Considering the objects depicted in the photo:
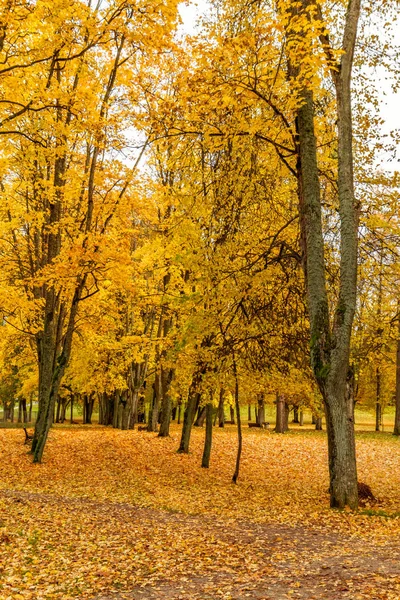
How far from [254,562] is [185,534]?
190cm

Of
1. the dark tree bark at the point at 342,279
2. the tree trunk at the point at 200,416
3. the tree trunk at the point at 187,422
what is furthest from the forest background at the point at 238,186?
the tree trunk at the point at 200,416

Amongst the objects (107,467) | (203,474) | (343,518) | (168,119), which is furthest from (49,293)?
(343,518)

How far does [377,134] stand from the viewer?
37.0ft

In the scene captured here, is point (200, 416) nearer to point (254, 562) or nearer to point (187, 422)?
point (187, 422)

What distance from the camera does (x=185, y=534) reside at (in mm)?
8289

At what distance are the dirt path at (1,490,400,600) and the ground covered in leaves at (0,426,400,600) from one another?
0.7 inches

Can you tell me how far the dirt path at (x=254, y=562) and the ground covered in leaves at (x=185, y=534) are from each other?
0.02 metres

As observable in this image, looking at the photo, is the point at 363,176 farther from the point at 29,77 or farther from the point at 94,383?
the point at 94,383

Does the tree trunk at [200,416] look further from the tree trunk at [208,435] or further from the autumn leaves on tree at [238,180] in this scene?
the autumn leaves on tree at [238,180]

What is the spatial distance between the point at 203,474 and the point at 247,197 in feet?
28.5

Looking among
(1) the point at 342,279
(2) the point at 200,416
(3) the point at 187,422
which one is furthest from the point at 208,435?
(2) the point at 200,416

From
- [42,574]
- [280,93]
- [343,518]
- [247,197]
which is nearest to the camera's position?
[42,574]

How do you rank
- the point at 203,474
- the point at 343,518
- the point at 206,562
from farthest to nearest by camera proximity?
the point at 203,474 < the point at 343,518 < the point at 206,562

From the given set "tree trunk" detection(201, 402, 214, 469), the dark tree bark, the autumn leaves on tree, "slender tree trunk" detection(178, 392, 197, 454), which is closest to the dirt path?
the dark tree bark
